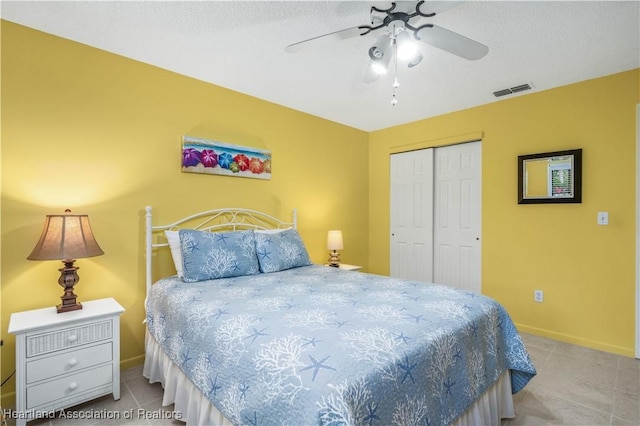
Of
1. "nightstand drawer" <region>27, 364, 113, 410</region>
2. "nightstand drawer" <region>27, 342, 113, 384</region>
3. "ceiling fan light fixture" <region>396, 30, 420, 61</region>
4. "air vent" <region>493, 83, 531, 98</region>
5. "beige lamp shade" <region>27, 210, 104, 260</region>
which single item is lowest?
"nightstand drawer" <region>27, 364, 113, 410</region>

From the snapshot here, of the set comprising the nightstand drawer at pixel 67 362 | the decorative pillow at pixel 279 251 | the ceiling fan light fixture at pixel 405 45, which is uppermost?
the ceiling fan light fixture at pixel 405 45

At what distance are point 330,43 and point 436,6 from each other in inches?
33.4

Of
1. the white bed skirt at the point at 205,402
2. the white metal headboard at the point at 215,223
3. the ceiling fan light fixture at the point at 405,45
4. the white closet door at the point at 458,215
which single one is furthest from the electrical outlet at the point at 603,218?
the white metal headboard at the point at 215,223

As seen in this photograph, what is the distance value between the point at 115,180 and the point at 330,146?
97.5 inches

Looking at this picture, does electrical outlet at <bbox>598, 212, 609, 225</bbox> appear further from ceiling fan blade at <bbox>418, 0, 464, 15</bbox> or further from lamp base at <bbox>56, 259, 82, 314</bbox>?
lamp base at <bbox>56, 259, 82, 314</bbox>

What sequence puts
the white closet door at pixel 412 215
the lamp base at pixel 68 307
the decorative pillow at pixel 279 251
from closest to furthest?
the lamp base at pixel 68 307, the decorative pillow at pixel 279 251, the white closet door at pixel 412 215

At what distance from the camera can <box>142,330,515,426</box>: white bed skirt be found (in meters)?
1.47

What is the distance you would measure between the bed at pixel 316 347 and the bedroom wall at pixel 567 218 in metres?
1.59

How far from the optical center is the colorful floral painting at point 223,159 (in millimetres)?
2768

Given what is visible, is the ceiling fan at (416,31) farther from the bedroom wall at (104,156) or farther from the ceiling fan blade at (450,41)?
the bedroom wall at (104,156)

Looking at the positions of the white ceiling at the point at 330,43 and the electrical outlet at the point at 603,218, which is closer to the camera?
the white ceiling at the point at 330,43

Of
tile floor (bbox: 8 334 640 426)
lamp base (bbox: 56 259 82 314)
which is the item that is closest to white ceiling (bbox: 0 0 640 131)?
lamp base (bbox: 56 259 82 314)

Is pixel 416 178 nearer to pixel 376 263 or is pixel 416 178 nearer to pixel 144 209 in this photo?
pixel 376 263

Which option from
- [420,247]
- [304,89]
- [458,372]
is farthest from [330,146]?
[458,372]
